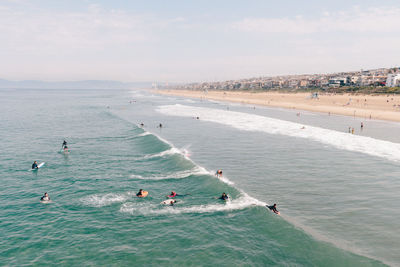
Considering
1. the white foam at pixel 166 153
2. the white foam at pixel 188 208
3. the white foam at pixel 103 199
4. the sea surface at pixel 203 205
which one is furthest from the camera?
the white foam at pixel 166 153

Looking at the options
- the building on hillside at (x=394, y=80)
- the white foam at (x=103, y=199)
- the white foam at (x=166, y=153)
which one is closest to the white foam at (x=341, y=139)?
the white foam at (x=166, y=153)

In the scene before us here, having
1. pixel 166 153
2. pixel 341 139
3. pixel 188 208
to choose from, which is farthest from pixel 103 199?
pixel 341 139

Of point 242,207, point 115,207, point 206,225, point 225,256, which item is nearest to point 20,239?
point 115,207

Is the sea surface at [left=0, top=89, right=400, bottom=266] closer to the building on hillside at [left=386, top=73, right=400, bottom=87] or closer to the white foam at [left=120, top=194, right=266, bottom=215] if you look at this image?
the white foam at [left=120, top=194, right=266, bottom=215]

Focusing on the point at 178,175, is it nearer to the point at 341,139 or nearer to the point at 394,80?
the point at 341,139

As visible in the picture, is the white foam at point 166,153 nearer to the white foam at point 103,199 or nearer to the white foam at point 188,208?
the white foam at point 103,199

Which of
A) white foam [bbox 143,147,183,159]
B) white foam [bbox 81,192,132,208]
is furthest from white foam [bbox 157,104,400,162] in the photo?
white foam [bbox 81,192,132,208]
